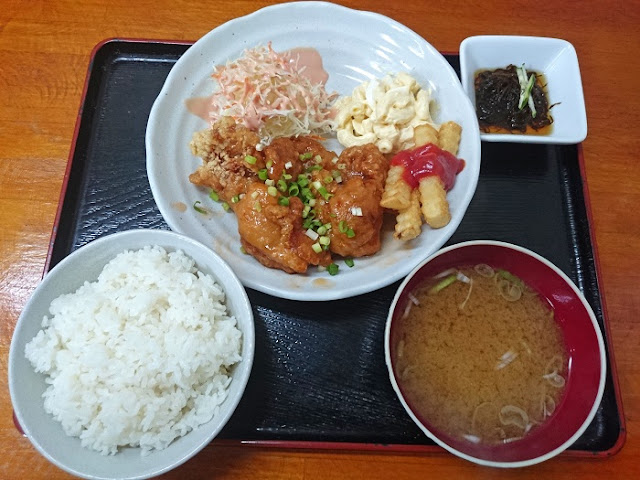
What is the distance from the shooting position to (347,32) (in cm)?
287

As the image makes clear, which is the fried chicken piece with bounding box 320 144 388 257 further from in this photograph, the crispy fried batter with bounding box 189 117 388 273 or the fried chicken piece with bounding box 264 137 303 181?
the fried chicken piece with bounding box 264 137 303 181

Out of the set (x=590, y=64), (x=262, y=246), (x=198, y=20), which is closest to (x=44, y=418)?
(x=262, y=246)

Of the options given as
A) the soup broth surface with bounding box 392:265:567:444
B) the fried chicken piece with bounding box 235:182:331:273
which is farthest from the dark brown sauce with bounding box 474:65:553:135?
the fried chicken piece with bounding box 235:182:331:273

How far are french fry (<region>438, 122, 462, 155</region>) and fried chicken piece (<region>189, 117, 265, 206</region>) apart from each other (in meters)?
0.98

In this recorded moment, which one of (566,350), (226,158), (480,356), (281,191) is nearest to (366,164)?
(281,191)

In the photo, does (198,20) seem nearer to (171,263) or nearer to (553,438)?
(171,263)

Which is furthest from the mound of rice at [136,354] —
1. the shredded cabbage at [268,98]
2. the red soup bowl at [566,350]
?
the shredded cabbage at [268,98]

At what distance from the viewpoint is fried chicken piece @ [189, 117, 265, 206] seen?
2.44 meters

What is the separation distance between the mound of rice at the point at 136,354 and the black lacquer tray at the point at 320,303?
0.28 m

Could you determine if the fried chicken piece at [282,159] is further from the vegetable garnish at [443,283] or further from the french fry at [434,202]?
the vegetable garnish at [443,283]

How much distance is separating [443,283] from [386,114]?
3.36 ft

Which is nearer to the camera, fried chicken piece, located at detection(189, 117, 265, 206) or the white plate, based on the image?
the white plate

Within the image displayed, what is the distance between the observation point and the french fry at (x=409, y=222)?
7.50 ft

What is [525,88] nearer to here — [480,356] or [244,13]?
[480,356]
